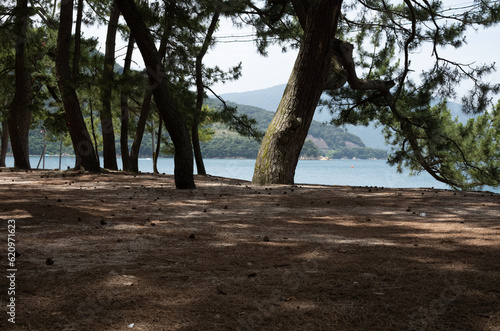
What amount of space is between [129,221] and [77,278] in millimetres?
1902

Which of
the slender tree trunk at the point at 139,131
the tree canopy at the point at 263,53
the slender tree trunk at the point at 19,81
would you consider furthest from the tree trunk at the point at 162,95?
the slender tree trunk at the point at 139,131

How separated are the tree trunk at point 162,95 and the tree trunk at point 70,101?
11.2 ft

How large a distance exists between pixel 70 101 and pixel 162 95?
3.69 metres

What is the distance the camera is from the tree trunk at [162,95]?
7102 mm

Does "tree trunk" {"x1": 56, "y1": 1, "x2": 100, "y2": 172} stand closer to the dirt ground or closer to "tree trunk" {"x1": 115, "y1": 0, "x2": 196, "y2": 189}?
"tree trunk" {"x1": 115, "y1": 0, "x2": 196, "y2": 189}

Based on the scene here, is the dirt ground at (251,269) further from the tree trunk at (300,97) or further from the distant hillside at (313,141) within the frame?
the distant hillside at (313,141)

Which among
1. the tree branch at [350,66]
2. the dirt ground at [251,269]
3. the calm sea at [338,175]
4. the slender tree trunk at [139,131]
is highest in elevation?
the tree branch at [350,66]

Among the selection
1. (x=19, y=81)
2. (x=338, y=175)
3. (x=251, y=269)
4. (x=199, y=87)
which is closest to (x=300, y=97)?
(x=251, y=269)

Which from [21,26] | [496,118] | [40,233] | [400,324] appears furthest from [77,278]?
[496,118]

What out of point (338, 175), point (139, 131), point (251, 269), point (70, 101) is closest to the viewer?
point (251, 269)

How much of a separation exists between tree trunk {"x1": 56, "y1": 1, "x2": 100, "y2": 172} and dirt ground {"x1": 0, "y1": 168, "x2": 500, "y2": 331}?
5.24 metres

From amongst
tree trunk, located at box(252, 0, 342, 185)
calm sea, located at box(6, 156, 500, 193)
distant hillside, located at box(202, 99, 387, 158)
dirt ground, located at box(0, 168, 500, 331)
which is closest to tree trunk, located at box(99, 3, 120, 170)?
tree trunk, located at box(252, 0, 342, 185)

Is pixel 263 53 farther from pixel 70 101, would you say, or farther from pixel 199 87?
pixel 70 101

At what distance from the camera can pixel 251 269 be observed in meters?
2.61
